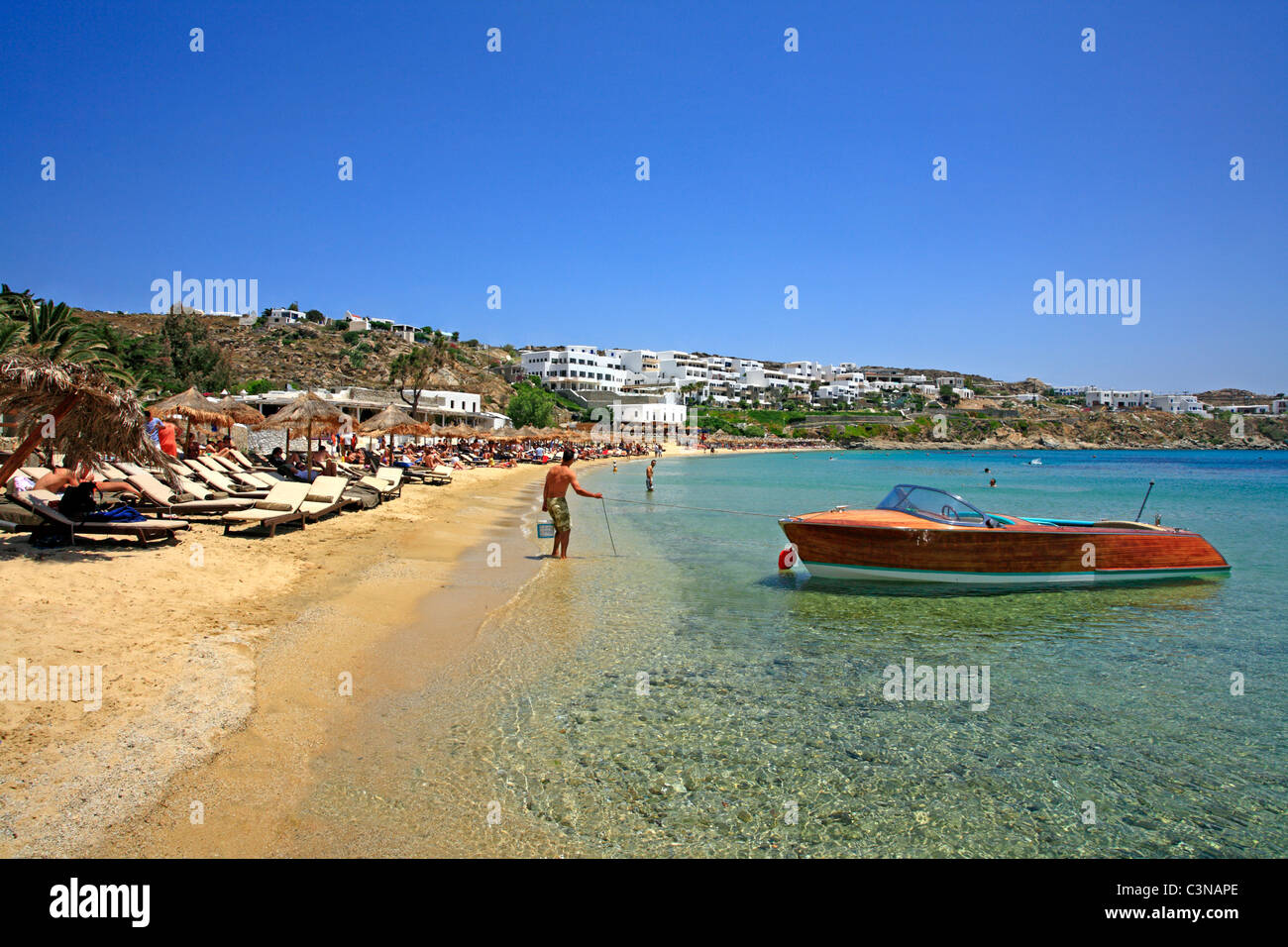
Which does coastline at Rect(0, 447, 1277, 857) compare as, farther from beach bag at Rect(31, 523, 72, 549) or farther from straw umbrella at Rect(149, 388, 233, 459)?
straw umbrella at Rect(149, 388, 233, 459)

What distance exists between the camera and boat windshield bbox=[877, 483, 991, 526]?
12.0 metres

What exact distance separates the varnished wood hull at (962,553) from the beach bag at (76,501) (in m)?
10.8

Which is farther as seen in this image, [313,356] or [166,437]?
[313,356]

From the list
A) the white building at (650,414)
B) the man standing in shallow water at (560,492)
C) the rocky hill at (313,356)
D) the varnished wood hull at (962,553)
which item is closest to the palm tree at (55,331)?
the man standing in shallow water at (560,492)

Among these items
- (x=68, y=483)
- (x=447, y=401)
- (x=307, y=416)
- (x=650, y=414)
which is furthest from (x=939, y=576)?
(x=650, y=414)

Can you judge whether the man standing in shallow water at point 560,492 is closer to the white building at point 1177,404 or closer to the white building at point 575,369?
the white building at point 575,369

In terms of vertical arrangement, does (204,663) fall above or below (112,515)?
below

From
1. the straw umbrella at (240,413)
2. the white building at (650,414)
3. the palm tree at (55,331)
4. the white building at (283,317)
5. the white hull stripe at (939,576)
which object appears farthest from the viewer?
the white building at (283,317)

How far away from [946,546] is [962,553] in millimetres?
334

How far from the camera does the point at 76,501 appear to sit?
977 centimetres

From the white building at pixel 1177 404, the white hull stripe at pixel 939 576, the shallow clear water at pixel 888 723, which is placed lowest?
the shallow clear water at pixel 888 723

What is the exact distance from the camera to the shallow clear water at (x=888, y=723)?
4.59 m

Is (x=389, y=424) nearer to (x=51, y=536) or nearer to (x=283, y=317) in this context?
(x=51, y=536)
